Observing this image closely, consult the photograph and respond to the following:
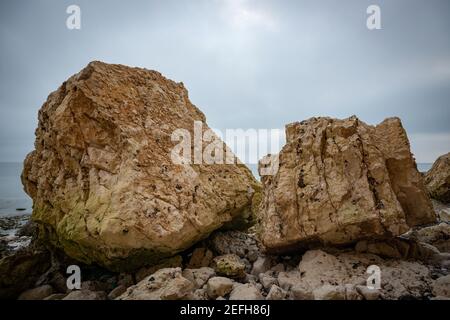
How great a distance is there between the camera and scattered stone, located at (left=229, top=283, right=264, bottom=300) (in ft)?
14.6

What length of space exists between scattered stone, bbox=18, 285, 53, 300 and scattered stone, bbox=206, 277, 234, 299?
390 centimetres

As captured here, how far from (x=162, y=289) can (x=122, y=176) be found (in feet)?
8.82

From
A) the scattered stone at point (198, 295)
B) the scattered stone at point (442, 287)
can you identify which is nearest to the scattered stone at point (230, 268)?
the scattered stone at point (198, 295)

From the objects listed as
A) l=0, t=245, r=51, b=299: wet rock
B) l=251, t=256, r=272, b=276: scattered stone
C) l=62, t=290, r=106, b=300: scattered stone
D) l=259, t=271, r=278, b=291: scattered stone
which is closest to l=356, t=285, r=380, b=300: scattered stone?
l=259, t=271, r=278, b=291: scattered stone

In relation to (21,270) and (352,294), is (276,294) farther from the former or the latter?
(21,270)

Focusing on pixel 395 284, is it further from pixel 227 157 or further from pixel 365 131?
pixel 227 157

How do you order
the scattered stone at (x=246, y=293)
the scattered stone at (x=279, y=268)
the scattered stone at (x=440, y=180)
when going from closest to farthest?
the scattered stone at (x=246, y=293) < the scattered stone at (x=279, y=268) < the scattered stone at (x=440, y=180)

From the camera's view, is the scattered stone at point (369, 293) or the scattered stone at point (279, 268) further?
the scattered stone at point (279, 268)

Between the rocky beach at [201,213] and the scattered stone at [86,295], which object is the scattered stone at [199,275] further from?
the scattered stone at [86,295]

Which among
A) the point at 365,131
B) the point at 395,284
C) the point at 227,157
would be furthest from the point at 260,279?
the point at 365,131

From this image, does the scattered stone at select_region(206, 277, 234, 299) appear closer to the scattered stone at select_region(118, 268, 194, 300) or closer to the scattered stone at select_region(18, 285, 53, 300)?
the scattered stone at select_region(118, 268, 194, 300)

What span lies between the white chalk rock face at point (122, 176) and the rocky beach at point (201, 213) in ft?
0.10

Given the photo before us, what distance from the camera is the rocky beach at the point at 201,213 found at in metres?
4.98

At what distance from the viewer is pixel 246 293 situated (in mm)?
4551
